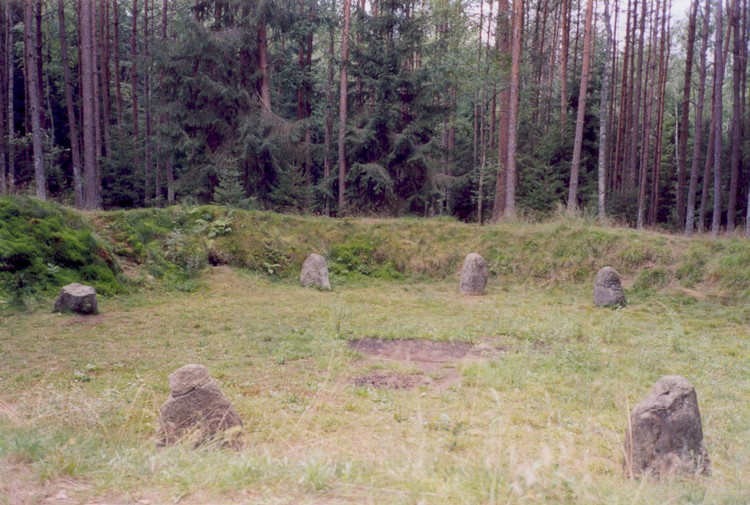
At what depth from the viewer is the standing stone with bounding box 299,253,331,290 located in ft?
51.0

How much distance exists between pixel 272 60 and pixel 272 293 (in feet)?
48.1

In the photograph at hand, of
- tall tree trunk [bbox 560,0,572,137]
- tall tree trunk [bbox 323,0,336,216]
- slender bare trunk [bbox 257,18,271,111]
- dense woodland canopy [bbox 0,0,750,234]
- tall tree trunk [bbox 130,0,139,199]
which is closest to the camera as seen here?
dense woodland canopy [bbox 0,0,750,234]

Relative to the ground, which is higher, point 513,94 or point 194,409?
point 513,94

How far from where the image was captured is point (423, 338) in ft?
32.3

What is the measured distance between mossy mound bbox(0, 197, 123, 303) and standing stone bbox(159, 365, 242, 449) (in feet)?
25.4

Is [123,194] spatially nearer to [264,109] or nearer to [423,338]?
[264,109]

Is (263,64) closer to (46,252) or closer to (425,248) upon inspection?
(425,248)

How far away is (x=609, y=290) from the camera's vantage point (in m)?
13.4

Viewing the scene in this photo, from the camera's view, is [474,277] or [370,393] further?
[474,277]

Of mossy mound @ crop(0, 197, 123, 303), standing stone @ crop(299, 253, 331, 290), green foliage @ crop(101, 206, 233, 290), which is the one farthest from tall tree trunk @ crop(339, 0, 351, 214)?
mossy mound @ crop(0, 197, 123, 303)

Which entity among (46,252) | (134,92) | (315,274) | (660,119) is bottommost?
(315,274)

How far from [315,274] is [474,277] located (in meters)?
4.08

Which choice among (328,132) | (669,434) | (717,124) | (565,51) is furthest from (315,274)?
(565,51)

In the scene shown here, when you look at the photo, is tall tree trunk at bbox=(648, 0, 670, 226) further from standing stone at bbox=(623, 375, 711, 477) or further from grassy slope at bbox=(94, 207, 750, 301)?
standing stone at bbox=(623, 375, 711, 477)
